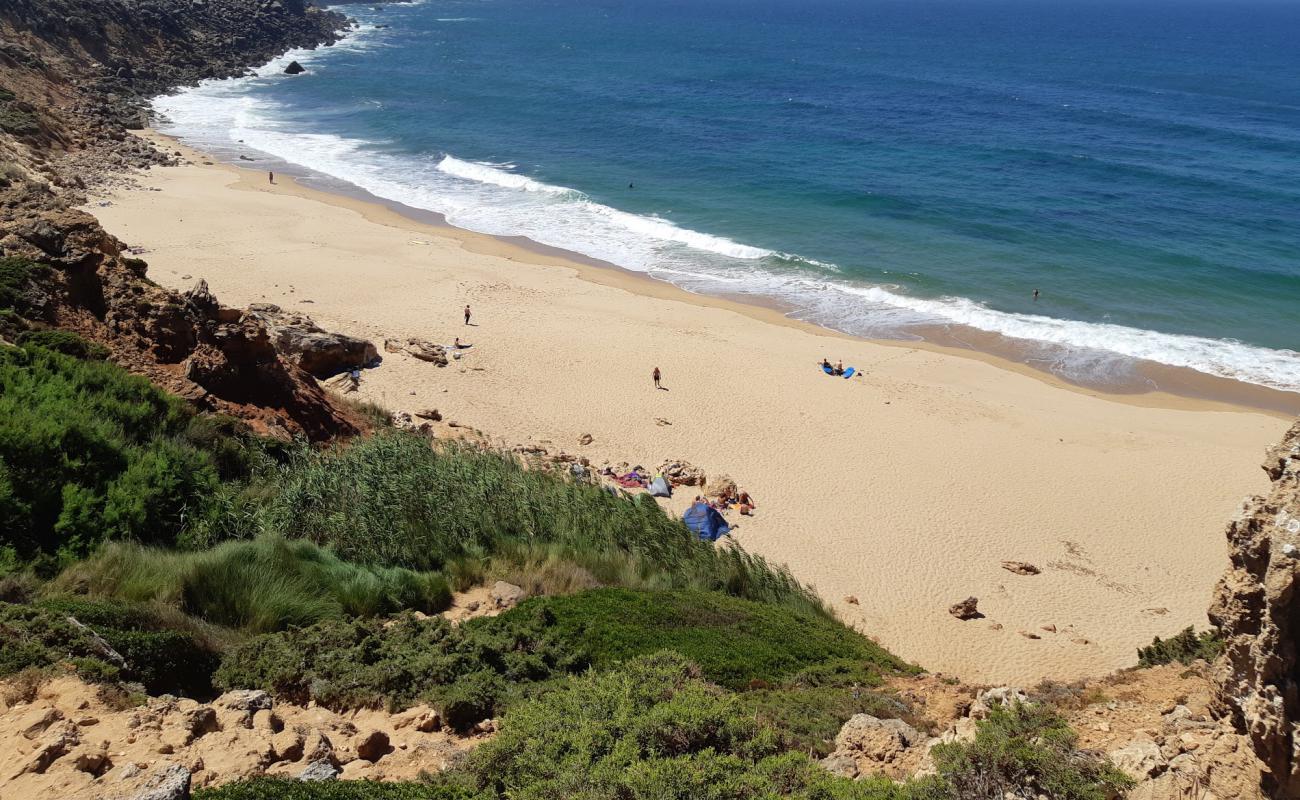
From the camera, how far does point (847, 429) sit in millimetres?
21547

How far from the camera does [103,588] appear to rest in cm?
800

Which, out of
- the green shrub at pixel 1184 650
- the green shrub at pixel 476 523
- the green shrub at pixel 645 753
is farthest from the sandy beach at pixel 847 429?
the green shrub at pixel 645 753

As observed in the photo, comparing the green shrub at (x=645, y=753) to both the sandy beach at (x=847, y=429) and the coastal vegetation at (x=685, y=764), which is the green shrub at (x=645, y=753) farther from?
the sandy beach at (x=847, y=429)

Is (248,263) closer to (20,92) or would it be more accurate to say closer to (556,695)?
→ (20,92)

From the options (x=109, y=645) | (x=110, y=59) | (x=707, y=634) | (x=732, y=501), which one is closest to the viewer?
(x=109, y=645)

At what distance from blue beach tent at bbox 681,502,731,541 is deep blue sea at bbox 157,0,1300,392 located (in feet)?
46.0

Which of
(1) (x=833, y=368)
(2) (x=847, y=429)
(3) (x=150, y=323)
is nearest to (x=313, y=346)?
(3) (x=150, y=323)

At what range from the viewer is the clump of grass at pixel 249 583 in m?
8.17

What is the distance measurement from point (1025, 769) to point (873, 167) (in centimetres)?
4345

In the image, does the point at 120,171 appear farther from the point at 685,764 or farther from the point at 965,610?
the point at 685,764

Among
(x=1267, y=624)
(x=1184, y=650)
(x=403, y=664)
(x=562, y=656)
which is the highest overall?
(x=1267, y=624)

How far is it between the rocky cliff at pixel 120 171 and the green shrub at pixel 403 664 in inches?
242

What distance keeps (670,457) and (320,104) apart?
50.2 meters

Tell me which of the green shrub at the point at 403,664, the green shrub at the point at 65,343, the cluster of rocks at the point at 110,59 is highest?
the cluster of rocks at the point at 110,59
